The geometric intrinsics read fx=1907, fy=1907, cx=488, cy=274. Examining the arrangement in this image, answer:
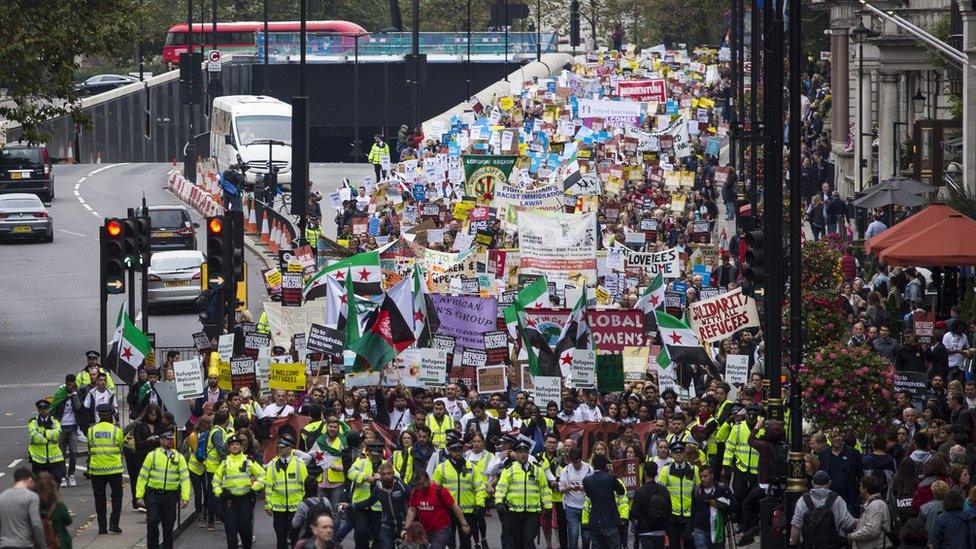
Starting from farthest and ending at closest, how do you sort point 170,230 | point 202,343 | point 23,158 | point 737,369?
point 23,158 → point 170,230 → point 202,343 → point 737,369

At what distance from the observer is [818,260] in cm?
2931

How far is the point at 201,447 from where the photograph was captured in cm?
2123

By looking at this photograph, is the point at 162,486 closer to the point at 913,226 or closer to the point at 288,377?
the point at 288,377

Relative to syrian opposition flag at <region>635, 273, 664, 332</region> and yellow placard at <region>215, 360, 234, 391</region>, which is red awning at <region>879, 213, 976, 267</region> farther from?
yellow placard at <region>215, 360, 234, 391</region>

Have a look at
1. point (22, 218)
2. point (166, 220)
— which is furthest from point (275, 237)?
point (22, 218)

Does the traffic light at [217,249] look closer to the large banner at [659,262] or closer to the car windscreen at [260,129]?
the large banner at [659,262]

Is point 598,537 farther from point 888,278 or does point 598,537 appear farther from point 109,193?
point 109,193

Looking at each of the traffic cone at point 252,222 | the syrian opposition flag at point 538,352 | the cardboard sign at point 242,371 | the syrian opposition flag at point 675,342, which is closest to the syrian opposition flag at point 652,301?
the syrian opposition flag at point 675,342

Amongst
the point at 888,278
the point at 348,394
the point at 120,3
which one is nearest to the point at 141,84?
the point at 120,3

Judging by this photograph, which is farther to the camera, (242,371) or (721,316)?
(721,316)

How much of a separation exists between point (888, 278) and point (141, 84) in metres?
61.9

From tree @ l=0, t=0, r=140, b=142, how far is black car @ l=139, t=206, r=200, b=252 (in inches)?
350

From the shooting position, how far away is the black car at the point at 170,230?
42.7 metres

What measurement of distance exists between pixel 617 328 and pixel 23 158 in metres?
34.2
